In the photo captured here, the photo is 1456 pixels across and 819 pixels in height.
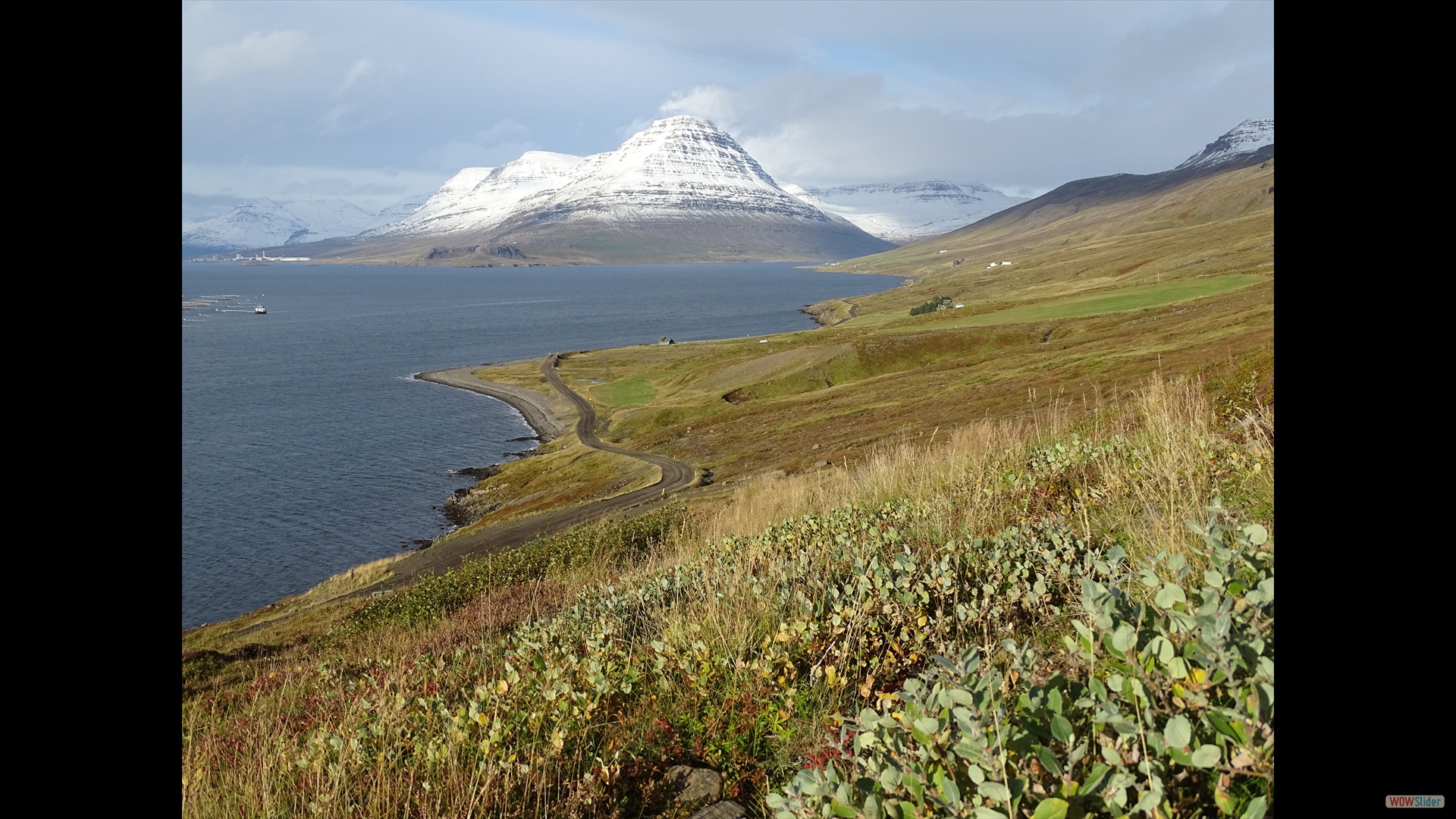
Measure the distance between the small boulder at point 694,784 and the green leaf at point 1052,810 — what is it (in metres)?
2.61

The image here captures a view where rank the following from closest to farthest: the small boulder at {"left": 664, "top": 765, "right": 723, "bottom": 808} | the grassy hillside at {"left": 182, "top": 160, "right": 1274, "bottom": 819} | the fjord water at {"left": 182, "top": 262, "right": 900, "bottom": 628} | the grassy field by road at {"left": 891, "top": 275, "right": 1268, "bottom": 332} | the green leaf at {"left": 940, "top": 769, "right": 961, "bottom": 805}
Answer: the green leaf at {"left": 940, "top": 769, "right": 961, "bottom": 805} < the grassy hillside at {"left": 182, "top": 160, "right": 1274, "bottom": 819} < the small boulder at {"left": 664, "top": 765, "right": 723, "bottom": 808} < the fjord water at {"left": 182, "top": 262, "right": 900, "bottom": 628} < the grassy field by road at {"left": 891, "top": 275, "right": 1268, "bottom": 332}

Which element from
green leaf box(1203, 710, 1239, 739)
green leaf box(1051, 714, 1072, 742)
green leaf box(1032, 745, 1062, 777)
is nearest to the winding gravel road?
green leaf box(1051, 714, 1072, 742)

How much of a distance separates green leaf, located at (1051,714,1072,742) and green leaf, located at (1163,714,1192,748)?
1.12 feet

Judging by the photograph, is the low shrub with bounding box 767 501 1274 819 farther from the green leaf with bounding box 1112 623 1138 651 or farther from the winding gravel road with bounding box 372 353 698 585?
the winding gravel road with bounding box 372 353 698 585

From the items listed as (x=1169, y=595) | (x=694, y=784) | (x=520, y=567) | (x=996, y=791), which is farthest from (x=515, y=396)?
(x=996, y=791)

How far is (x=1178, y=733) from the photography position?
8.09 feet

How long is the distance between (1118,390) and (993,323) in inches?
1969

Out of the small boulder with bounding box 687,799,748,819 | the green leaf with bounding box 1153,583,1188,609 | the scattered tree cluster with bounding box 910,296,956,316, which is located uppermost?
the scattered tree cluster with bounding box 910,296,956,316

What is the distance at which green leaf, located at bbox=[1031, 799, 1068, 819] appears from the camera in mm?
2412

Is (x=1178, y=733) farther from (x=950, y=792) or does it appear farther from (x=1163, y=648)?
(x=950, y=792)

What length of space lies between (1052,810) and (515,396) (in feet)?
317
